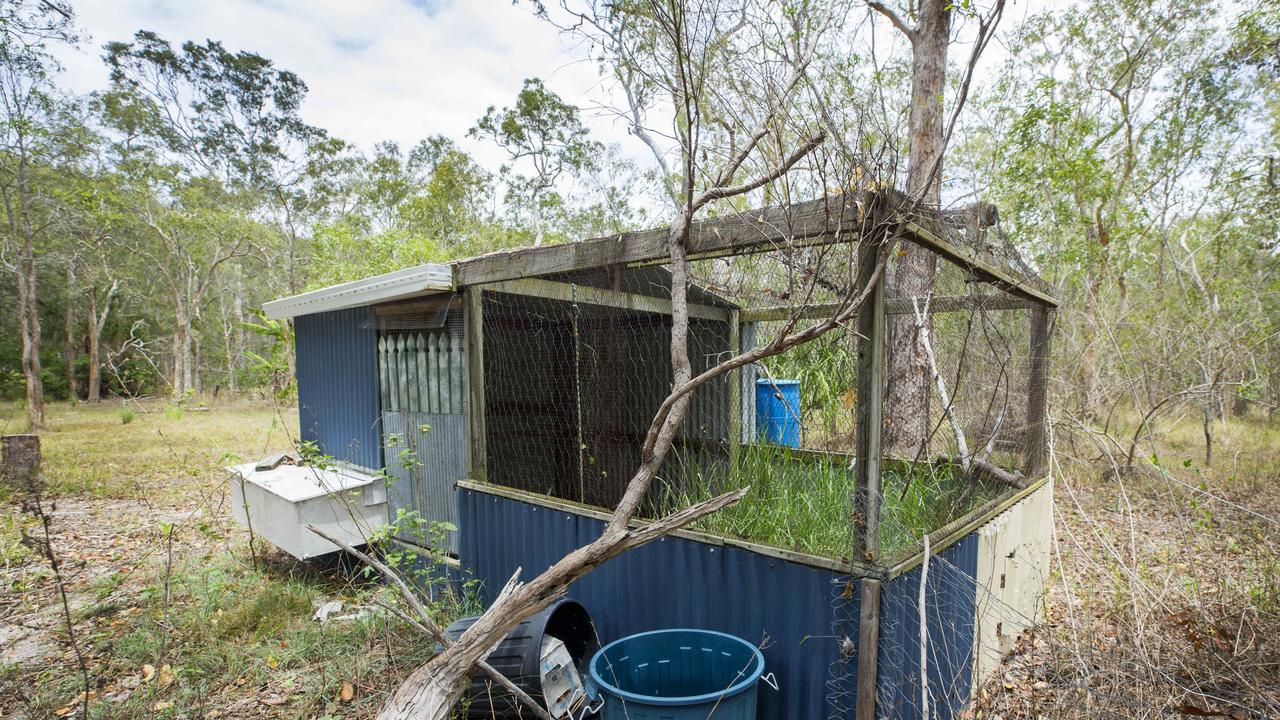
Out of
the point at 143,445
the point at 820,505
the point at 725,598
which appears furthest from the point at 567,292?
the point at 143,445

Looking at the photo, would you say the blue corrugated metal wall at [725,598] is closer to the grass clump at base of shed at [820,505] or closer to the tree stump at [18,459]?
the grass clump at base of shed at [820,505]

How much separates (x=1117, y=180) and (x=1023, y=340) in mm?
11861

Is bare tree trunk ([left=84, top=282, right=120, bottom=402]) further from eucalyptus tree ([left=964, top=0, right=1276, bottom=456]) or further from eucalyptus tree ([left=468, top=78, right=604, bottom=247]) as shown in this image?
eucalyptus tree ([left=964, top=0, right=1276, bottom=456])

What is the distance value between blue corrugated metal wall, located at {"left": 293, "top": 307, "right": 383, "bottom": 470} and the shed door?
22cm

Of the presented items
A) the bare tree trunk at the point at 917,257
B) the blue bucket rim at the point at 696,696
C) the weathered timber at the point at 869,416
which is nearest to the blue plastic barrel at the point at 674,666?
the blue bucket rim at the point at 696,696

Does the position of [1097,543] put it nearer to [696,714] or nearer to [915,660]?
[915,660]

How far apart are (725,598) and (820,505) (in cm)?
75

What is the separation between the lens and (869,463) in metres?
2.39

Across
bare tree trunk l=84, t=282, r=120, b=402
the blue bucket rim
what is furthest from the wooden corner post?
bare tree trunk l=84, t=282, r=120, b=402

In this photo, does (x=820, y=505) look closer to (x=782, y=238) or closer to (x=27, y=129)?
(x=782, y=238)

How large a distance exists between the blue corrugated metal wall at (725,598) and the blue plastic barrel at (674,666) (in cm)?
14

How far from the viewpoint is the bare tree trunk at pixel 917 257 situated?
565cm

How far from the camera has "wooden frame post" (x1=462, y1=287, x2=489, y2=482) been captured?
4129 millimetres

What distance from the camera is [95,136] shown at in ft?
66.7
